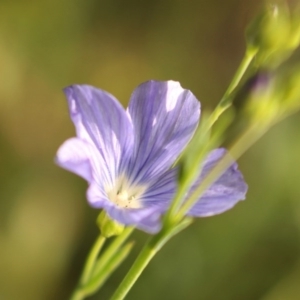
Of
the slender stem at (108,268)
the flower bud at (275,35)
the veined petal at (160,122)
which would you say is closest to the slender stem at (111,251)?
the slender stem at (108,268)

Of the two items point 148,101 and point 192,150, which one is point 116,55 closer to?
point 148,101

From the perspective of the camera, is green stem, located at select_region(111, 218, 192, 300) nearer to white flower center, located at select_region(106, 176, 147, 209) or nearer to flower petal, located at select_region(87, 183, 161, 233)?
flower petal, located at select_region(87, 183, 161, 233)

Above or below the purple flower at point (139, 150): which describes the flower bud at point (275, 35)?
above

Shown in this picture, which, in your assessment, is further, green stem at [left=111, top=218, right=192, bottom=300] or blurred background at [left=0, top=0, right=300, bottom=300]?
blurred background at [left=0, top=0, right=300, bottom=300]

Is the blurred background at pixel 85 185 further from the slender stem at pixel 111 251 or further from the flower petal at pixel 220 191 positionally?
the flower petal at pixel 220 191

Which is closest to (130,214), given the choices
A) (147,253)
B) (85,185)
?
(147,253)

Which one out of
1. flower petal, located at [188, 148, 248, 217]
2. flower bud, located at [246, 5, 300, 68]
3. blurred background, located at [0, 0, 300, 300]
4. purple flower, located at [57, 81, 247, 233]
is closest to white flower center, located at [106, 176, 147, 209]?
purple flower, located at [57, 81, 247, 233]
